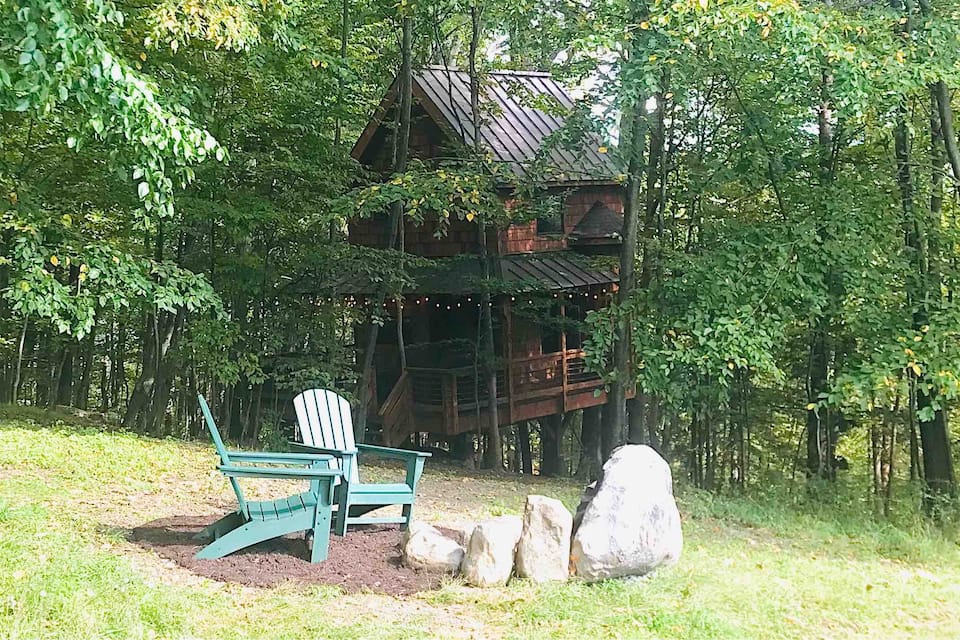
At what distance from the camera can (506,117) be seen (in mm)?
14734

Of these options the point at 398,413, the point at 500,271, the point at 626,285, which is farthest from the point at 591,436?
the point at 626,285

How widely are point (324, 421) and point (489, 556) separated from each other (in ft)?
5.31

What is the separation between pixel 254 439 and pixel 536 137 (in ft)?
23.5

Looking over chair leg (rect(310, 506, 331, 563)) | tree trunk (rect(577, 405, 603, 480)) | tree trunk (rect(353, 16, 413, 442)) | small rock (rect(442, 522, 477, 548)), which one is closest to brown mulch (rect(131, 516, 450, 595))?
chair leg (rect(310, 506, 331, 563))

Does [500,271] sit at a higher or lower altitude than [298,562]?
higher

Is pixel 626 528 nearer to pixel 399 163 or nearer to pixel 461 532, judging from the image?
pixel 461 532

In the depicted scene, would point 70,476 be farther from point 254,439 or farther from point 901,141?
point 901,141

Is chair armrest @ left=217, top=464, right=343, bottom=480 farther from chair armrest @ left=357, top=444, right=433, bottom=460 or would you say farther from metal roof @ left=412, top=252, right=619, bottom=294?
metal roof @ left=412, top=252, right=619, bottom=294

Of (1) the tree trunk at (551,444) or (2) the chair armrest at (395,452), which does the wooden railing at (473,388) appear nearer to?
(1) the tree trunk at (551,444)

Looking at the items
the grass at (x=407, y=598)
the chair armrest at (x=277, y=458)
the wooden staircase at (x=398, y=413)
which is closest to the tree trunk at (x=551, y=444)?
the wooden staircase at (x=398, y=413)

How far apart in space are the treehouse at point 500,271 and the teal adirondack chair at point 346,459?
6.29 m

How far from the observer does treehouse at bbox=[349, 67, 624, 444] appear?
12.7 metres

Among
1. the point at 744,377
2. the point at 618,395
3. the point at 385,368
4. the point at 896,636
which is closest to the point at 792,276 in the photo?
the point at 618,395

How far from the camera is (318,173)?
10.1m
